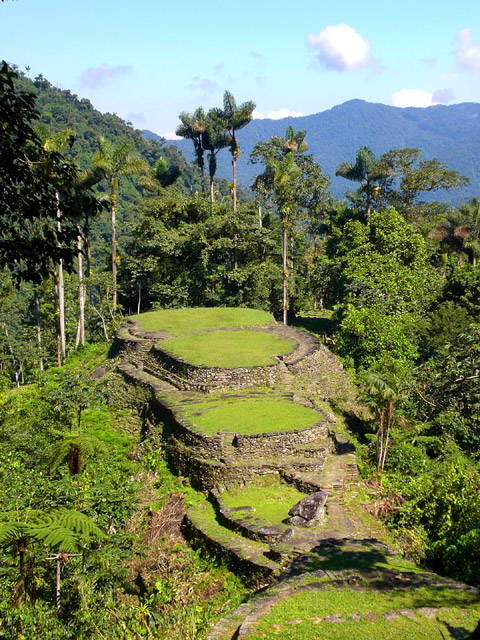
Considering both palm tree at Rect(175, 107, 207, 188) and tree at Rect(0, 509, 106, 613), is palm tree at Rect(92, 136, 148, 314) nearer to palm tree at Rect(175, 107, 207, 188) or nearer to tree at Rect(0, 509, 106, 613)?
palm tree at Rect(175, 107, 207, 188)

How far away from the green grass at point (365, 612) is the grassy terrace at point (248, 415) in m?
5.52

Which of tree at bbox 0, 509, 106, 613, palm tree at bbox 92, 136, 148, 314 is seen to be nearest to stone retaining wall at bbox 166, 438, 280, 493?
tree at bbox 0, 509, 106, 613

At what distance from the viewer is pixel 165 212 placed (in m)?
32.9

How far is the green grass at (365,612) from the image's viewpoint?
6352 mm

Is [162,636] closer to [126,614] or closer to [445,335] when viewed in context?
[126,614]

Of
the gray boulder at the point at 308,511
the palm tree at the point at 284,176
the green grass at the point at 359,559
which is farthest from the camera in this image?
the palm tree at the point at 284,176

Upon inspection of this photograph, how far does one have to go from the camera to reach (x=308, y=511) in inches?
404

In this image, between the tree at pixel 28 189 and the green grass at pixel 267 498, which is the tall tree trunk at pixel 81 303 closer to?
the green grass at pixel 267 498

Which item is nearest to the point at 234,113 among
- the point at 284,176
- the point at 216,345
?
the point at 284,176

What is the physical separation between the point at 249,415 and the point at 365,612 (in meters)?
7.04

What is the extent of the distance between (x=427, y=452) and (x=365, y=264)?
1347 centimetres

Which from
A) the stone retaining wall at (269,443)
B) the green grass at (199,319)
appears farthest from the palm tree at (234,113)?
the stone retaining wall at (269,443)

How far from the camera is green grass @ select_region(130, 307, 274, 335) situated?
21422mm

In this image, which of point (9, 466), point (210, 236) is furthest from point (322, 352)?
point (210, 236)
